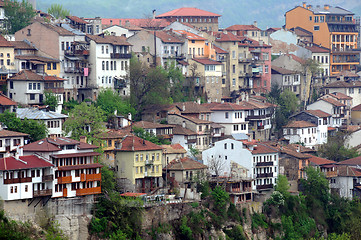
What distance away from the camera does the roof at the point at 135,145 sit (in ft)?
298

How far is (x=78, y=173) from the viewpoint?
80500mm

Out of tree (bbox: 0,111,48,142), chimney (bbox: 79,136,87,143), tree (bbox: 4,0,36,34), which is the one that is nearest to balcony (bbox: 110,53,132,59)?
tree (bbox: 4,0,36,34)

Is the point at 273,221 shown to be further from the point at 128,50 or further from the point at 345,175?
the point at 128,50

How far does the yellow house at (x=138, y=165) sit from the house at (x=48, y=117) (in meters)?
5.84

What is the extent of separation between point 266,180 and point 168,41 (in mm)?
26897

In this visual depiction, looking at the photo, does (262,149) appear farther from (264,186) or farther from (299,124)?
(299,124)

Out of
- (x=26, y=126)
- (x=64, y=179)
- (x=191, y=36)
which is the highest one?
(x=191, y=36)

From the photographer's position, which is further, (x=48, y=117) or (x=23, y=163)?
(x=48, y=117)

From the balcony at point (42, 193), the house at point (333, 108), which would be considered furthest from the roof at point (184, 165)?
the house at point (333, 108)

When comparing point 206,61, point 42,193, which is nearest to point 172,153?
point 42,193

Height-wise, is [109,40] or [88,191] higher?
[109,40]

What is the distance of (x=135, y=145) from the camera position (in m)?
91.6

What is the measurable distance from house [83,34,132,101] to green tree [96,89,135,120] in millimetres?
1489

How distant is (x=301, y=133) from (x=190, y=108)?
1726 cm
